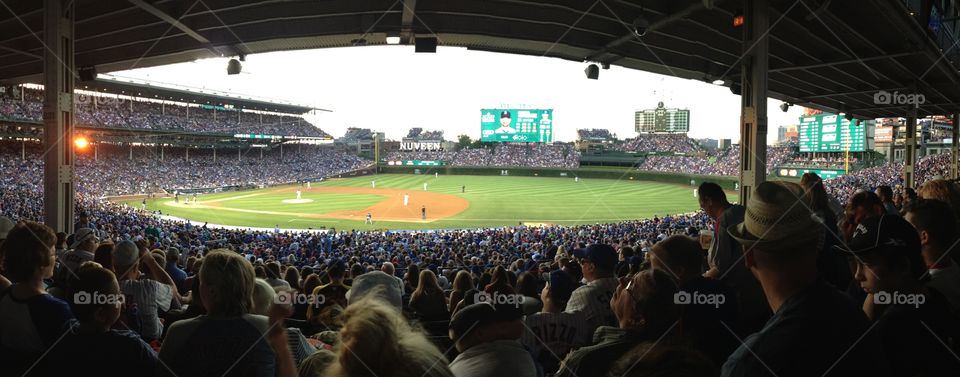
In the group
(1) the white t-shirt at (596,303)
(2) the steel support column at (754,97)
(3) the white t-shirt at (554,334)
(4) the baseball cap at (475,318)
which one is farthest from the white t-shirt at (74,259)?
(2) the steel support column at (754,97)

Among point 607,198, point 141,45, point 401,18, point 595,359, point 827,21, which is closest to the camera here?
point 595,359

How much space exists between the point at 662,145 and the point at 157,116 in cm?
7892

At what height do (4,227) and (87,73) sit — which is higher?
(87,73)

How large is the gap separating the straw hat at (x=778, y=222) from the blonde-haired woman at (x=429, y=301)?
4.08 m

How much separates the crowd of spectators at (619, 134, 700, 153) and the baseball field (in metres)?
31.4

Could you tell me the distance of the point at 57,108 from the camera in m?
9.89

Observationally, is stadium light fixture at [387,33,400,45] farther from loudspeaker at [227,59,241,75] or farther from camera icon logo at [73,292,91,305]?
camera icon logo at [73,292,91,305]

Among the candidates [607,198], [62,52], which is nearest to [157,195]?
[607,198]

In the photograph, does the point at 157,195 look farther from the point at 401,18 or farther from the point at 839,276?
the point at 839,276

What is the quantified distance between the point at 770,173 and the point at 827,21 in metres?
69.2

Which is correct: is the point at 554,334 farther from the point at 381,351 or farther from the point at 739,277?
the point at 381,351

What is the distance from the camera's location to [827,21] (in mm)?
10469

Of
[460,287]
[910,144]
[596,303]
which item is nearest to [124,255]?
[460,287]

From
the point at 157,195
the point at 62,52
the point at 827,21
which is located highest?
the point at 827,21
